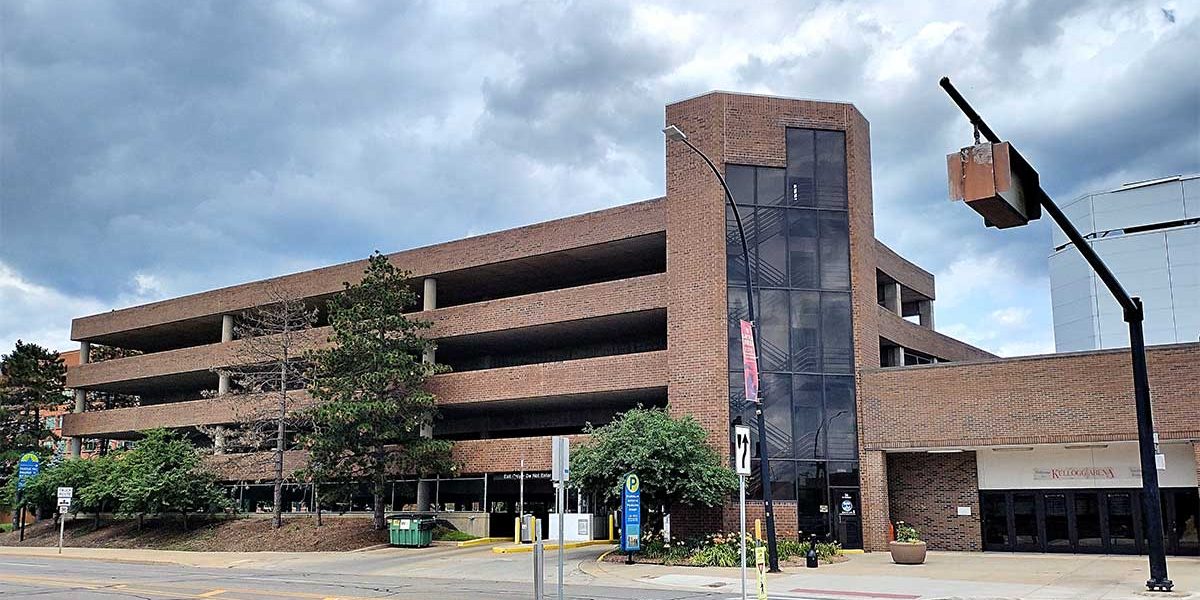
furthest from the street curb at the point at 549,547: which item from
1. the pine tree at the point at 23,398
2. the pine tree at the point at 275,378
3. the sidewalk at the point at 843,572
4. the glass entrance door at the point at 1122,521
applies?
the pine tree at the point at 23,398

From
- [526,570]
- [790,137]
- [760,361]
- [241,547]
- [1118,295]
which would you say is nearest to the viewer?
[1118,295]

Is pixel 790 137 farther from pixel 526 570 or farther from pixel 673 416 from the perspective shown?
pixel 526 570

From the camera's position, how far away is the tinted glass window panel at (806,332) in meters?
33.1

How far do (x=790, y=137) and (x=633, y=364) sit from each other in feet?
31.0

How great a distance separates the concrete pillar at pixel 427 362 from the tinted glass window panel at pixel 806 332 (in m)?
15.5

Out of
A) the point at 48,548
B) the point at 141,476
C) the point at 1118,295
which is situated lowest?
the point at 48,548

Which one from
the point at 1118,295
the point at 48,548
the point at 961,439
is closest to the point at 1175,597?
the point at 1118,295

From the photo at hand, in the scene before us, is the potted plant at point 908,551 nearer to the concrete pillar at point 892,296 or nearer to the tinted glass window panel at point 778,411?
the tinted glass window panel at point 778,411

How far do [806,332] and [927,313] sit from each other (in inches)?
722

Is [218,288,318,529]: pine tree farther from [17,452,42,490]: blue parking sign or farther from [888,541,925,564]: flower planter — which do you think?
[888,541,925,564]: flower planter

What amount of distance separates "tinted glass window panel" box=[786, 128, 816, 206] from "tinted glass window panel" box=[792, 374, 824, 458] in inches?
235

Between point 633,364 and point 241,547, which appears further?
point 241,547

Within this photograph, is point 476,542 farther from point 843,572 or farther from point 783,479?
point 843,572

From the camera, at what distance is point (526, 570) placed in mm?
27922
